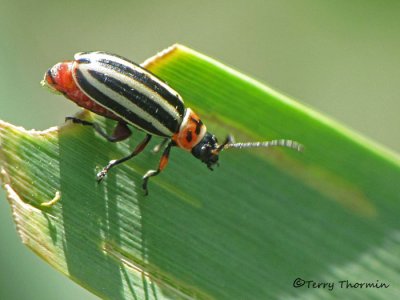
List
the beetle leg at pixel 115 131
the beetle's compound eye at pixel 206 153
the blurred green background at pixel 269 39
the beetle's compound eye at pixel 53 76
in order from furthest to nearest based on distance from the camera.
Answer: the blurred green background at pixel 269 39 → the beetle's compound eye at pixel 53 76 → the beetle leg at pixel 115 131 → the beetle's compound eye at pixel 206 153

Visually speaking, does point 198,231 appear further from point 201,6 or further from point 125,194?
point 201,6

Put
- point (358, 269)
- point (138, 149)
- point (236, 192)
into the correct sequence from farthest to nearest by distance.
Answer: point (138, 149), point (236, 192), point (358, 269)

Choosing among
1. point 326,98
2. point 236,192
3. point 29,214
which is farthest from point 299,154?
point 326,98

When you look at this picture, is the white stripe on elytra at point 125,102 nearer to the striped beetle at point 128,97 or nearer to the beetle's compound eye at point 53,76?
the striped beetle at point 128,97

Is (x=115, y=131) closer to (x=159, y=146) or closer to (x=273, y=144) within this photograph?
(x=159, y=146)

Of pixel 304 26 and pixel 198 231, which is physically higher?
pixel 198 231

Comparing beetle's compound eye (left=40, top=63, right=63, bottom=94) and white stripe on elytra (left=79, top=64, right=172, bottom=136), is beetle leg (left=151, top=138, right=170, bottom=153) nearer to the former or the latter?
white stripe on elytra (left=79, top=64, right=172, bottom=136)

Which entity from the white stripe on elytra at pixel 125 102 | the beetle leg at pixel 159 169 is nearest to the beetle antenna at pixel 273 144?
the beetle leg at pixel 159 169
